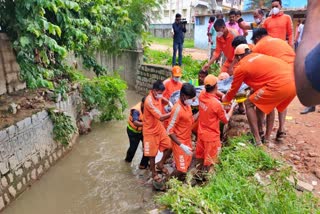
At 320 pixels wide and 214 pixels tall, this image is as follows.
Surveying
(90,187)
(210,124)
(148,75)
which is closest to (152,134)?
(210,124)

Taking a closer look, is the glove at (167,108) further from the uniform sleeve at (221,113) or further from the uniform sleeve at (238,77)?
the uniform sleeve at (238,77)

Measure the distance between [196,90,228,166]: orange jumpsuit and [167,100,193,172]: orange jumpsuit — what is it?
245 mm

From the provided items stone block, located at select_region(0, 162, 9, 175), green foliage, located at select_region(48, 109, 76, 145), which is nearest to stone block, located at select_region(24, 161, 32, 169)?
stone block, located at select_region(0, 162, 9, 175)

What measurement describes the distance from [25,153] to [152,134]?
2282mm

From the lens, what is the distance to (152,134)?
5.27 metres

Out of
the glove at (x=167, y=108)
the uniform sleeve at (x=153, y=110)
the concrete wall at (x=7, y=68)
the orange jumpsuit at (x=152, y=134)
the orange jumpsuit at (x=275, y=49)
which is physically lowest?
the orange jumpsuit at (x=152, y=134)

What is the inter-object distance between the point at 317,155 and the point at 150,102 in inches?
99.9

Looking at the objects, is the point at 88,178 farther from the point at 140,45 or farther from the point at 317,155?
the point at 140,45

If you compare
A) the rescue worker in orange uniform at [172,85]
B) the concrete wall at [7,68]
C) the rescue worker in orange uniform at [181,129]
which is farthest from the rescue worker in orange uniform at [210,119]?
the concrete wall at [7,68]

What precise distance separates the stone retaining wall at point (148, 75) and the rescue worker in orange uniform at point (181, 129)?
7132 millimetres

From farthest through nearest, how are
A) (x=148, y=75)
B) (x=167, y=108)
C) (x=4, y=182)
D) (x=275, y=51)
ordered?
(x=148, y=75) → (x=167, y=108) → (x=4, y=182) → (x=275, y=51)

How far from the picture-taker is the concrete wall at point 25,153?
497 centimetres

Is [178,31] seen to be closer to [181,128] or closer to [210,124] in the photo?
[181,128]

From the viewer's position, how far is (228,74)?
5.77 meters
